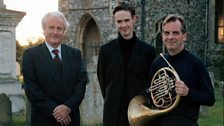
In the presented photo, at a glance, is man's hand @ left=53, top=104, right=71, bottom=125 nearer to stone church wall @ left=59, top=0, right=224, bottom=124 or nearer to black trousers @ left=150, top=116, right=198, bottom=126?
black trousers @ left=150, top=116, right=198, bottom=126

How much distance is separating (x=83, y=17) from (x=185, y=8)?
507cm

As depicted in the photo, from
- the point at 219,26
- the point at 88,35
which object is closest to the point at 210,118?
the point at 219,26

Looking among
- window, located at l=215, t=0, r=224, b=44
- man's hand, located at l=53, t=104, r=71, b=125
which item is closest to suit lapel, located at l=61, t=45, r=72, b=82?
man's hand, located at l=53, t=104, r=71, b=125

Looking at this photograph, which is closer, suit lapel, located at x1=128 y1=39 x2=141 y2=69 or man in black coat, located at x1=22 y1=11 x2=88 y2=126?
man in black coat, located at x1=22 y1=11 x2=88 y2=126

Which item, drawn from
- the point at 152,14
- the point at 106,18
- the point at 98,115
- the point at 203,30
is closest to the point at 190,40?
the point at 203,30

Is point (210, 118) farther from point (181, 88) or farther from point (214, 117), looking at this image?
point (181, 88)

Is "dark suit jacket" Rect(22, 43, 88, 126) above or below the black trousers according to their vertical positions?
above

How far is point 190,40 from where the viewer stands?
26.5 metres

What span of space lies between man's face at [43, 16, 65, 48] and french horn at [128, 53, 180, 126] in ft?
3.44

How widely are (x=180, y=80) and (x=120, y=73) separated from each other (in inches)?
44.9

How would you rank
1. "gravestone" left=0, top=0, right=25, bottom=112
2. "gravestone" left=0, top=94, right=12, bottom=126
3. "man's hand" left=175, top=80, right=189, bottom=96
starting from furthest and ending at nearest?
"gravestone" left=0, top=0, right=25, bottom=112 → "gravestone" left=0, top=94, right=12, bottom=126 → "man's hand" left=175, top=80, right=189, bottom=96

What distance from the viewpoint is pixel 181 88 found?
4.77 m

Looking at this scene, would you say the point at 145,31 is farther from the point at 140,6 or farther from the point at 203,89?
the point at 203,89

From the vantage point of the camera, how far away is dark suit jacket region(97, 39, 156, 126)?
5844mm
